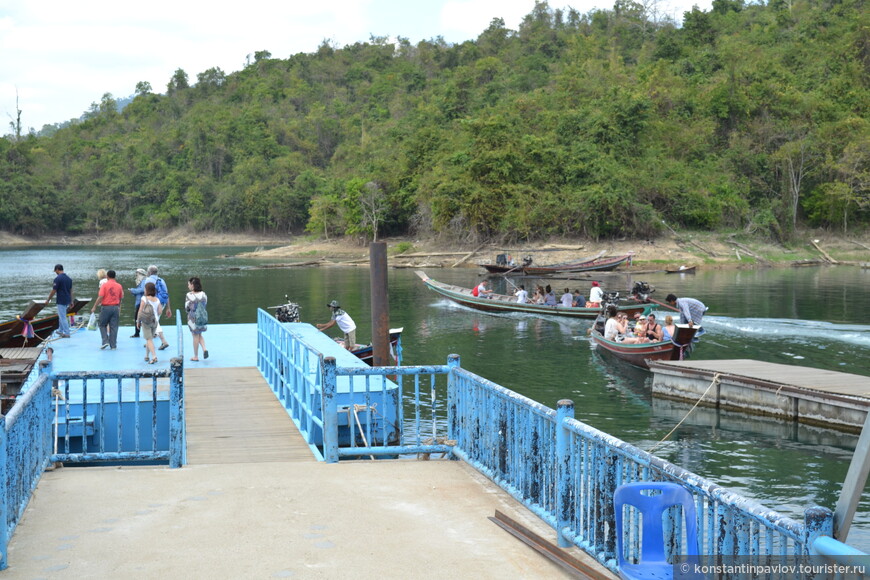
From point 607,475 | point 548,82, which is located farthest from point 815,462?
point 548,82

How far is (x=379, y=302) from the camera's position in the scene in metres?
14.9

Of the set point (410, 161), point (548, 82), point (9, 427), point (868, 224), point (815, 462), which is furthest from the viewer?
point (548, 82)

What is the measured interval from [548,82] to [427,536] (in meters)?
98.5

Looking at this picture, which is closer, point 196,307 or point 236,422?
point 236,422

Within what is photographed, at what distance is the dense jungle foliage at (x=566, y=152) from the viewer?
66625 millimetres

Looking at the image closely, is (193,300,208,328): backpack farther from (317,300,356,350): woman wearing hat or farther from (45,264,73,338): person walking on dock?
(45,264,73,338): person walking on dock

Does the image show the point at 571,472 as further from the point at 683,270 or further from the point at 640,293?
the point at 683,270

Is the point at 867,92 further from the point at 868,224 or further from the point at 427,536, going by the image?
the point at 427,536

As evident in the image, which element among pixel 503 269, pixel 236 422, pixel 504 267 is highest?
pixel 504 267

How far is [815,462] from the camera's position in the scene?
13727 millimetres

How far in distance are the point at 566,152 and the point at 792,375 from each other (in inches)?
2110

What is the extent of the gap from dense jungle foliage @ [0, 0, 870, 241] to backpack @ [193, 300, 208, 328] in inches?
1999

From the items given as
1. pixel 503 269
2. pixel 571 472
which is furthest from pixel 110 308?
pixel 503 269

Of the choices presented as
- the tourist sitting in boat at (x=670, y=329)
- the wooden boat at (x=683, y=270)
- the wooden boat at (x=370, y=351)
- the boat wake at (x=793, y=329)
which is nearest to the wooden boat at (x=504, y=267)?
the wooden boat at (x=683, y=270)
